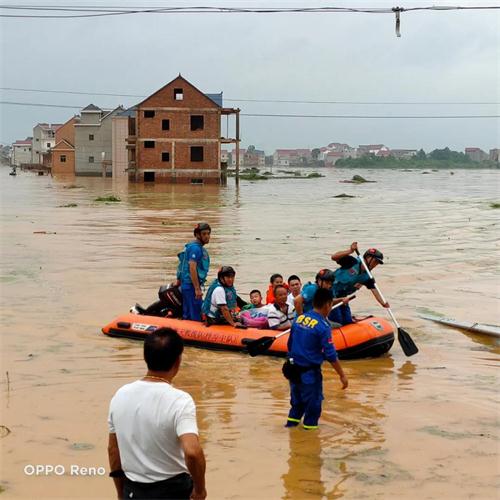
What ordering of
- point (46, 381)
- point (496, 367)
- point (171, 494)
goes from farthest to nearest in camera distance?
point (496, 367) < point (46, 381) < point (171, 494)

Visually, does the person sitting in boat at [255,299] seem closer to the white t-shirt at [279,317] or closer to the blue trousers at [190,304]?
the white t-shirt at [279,317]

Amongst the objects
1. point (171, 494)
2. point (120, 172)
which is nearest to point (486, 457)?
point (171, 494)

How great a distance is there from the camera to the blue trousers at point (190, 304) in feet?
34.5

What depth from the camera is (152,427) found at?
12.1ft

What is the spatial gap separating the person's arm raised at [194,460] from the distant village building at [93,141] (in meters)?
81.7

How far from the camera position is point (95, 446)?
673cm

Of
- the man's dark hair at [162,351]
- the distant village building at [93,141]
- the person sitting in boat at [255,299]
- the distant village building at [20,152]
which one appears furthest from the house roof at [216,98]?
the distant village building at [20,152]

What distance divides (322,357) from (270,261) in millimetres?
12425

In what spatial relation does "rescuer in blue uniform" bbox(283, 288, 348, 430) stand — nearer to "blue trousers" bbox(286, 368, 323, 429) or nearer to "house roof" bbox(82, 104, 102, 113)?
"blue trousers" bbox(286, 368, 323, 429)

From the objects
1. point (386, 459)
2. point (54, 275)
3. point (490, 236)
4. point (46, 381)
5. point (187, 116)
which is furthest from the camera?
point (187, 116)

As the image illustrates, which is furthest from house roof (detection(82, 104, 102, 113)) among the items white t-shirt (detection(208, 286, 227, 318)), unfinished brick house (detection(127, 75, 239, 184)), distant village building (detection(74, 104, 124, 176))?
white t-shirt (detection(208, 286, 227, 318))

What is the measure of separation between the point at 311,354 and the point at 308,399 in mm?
453

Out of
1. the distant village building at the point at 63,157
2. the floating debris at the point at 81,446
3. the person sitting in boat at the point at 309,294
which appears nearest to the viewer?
the floating debris at the point at 81,446

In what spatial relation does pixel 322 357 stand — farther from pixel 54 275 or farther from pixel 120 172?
pixel 120 172
